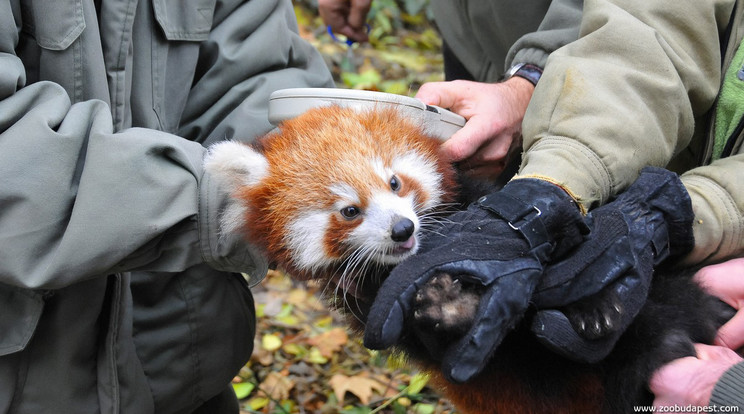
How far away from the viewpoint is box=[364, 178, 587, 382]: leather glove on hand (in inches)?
65.6

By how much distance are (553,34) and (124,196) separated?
1795 millimetres

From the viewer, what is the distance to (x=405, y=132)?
229cm

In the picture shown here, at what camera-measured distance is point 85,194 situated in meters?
1.93

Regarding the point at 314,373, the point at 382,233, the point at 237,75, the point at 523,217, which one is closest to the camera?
the point at 523,217

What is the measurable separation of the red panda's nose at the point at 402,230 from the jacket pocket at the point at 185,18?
3.79 feet

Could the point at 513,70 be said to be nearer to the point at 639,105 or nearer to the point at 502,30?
the point at 502,30

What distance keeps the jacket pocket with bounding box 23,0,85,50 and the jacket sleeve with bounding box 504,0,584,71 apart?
175cm

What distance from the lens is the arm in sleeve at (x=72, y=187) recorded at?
1.88m

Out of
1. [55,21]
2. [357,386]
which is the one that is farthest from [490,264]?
[357,386]

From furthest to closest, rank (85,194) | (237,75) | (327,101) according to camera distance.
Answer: (237,75) → (327,101) → (85,194)

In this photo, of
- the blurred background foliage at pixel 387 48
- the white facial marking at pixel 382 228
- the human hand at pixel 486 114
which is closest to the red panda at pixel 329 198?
the white facial marking at pixel 382 228

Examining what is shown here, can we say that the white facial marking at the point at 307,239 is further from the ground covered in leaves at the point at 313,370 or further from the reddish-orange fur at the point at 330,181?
the ground covered in leaves at the point at 313,370

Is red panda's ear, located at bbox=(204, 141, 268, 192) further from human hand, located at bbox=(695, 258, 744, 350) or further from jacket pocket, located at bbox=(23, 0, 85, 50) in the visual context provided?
human hand, located at bbox=(695, 258, 744, 350)

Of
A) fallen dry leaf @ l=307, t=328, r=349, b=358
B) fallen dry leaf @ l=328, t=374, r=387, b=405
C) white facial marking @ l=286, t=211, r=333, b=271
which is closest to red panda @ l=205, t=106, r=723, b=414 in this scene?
white facial marking @ l=286, t=211, r=333, b=271
